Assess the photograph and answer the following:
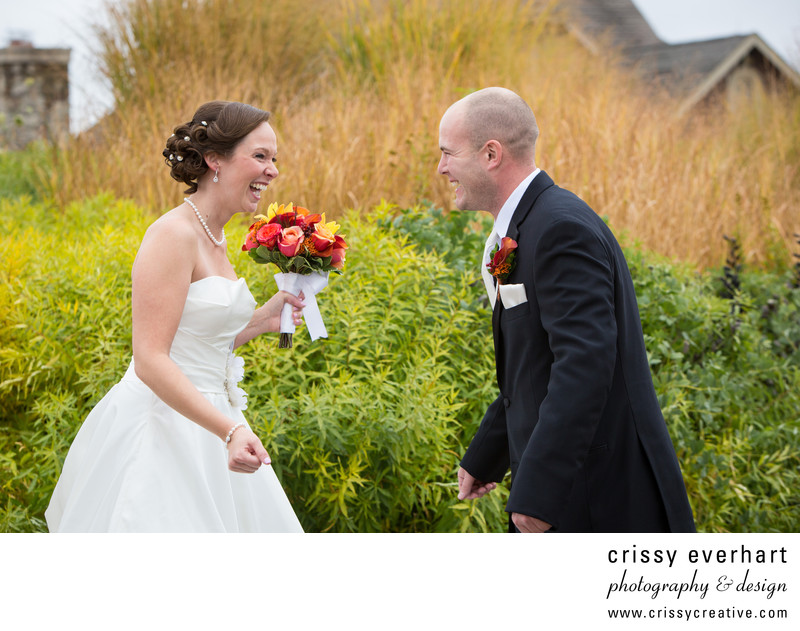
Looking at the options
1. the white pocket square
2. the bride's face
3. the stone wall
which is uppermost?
the bride's face

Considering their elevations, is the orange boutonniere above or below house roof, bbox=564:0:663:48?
below

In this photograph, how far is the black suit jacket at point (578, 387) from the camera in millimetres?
1904

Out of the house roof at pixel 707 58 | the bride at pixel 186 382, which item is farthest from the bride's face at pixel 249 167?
the house roof at pixel 707 58

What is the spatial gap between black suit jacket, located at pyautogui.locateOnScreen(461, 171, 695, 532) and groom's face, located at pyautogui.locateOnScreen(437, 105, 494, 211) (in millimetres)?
145

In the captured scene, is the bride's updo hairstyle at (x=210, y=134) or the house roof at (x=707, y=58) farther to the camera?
the house roof at (x=707, y=58)

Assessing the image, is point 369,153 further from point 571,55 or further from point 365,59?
point 571,55

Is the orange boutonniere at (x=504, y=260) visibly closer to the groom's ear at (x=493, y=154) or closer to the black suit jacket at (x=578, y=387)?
the black suit jacket at (x=578, y=387)

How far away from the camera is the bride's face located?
7.73 ft

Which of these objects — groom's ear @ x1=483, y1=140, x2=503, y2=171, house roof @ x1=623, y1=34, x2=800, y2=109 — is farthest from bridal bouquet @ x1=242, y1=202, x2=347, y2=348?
house roof @ x1=623, y1=34, x2=800, y2=109

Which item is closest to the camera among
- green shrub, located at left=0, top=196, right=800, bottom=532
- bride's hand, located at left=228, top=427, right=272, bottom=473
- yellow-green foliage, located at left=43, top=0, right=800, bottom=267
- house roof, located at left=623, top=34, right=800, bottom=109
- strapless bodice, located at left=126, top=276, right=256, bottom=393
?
bride's hand, located at left=228, top=427, right=272, bottom=473

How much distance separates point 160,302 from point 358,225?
2.55 meters

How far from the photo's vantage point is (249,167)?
2355mm

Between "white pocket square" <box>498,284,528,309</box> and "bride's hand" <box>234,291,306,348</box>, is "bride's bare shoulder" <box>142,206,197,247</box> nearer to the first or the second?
"bride's hand" <box>234,291,306,348</box>

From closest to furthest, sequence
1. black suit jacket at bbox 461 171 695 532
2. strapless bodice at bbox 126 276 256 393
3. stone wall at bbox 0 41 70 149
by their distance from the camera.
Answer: black suit jacket at bbox 461 171 695 532
strapless bodice at bbox 126 276 256 393
stone wall at bbox 0 41 70 149
